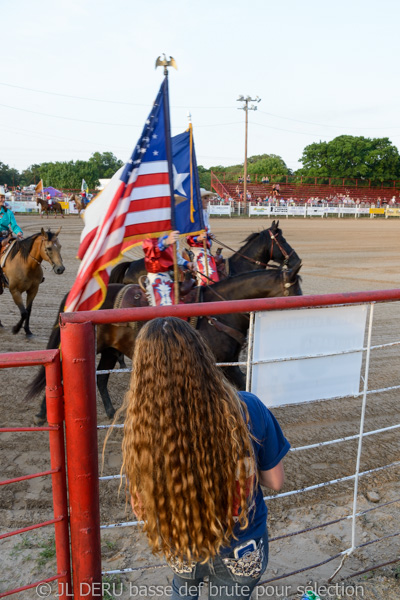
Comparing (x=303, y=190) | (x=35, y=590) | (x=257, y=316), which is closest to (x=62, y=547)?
(x=35, y=590)

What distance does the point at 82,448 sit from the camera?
1.92 metres

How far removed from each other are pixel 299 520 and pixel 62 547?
2029 mm

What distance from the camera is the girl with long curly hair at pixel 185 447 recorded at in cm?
156

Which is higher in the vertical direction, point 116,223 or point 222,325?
point 116,223

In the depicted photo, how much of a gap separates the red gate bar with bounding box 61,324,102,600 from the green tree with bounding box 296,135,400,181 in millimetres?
73784

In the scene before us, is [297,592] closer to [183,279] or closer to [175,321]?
[175,321]

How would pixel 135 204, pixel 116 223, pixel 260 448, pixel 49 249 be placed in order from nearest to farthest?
1. pixel 260 448
2. pixel 116 223
3. pixel 135 204
4. pixel 49 249

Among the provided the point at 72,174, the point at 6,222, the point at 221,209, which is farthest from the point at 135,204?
the point at 72,174

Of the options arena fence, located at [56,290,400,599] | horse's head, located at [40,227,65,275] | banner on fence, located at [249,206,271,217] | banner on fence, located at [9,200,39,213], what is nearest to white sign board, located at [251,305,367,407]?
arena fence, located at [56,290,400,599]

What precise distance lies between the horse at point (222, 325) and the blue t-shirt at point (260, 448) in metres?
3.15

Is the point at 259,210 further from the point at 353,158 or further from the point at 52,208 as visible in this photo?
the point at 353,158

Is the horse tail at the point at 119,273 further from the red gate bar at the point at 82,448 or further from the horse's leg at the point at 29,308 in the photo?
the red gate bar at the point at 82,448

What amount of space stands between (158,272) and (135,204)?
1514mm

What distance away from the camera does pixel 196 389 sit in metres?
1.57
